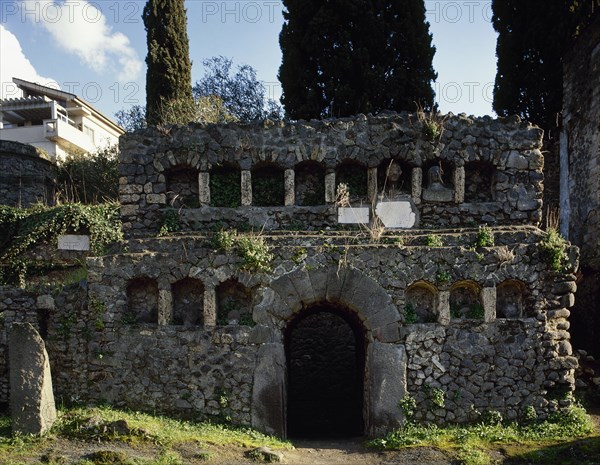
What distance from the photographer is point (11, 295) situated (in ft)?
33.7

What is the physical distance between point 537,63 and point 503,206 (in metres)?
9.28

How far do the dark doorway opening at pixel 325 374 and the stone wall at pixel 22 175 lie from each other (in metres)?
12.0

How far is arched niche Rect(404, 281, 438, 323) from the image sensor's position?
9.51m

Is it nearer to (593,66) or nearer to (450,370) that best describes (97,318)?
(450,370)

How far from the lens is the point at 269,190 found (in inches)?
461

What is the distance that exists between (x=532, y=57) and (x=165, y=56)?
517 inches

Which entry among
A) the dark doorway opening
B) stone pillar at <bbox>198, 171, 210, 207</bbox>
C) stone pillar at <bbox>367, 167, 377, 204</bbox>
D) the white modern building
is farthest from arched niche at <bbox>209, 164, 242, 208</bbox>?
the white modern building

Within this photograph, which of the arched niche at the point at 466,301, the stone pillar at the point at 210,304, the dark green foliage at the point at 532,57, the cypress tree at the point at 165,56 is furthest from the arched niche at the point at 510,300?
the cypress tree at the point at 165,56

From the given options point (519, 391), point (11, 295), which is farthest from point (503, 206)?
point (11, 295)

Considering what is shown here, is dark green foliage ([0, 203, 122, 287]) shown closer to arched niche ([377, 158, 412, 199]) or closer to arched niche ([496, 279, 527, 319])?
arched niche ([377, 158, 412, 199])

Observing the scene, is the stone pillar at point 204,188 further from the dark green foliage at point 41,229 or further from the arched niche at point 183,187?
the dark green foliage at point 41,229

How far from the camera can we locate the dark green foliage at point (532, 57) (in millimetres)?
16750

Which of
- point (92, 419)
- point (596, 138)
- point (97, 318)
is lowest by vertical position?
point (92, 419)

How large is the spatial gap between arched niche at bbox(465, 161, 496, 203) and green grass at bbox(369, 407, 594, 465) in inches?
182
